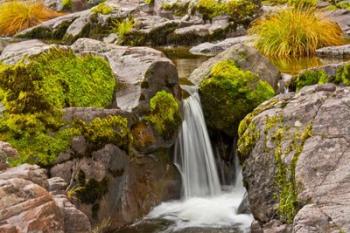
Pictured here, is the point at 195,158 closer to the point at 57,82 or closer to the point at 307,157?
the point at 57,82

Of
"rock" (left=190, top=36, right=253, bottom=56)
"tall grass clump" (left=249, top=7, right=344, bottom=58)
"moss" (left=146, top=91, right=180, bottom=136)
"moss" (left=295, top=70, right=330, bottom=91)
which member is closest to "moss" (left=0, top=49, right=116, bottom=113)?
"moss" (left=146, top=91, right=180, bottom=136)

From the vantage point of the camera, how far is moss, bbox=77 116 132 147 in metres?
7.84

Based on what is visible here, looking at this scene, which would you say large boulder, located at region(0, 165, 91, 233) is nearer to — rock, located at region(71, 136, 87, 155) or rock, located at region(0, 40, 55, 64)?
rock, located at region(71, 136, 87, 155)

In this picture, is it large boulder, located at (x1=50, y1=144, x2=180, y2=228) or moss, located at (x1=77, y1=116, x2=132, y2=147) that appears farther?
moss, located at (x1=77, y1=116, x2=132, y2=147)

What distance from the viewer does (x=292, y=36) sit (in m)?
15.9

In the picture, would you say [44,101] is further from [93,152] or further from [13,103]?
[93,152]

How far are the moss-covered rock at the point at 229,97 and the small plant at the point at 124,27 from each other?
32.5 ft

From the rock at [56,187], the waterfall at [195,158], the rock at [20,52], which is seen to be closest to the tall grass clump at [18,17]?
the waterfall at [195,158]

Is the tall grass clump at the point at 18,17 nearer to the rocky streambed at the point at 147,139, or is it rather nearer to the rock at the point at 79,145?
the rocky streambed at the point at 147,139

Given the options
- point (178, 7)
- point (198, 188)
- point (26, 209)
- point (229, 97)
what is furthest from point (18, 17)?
point (26, 209)

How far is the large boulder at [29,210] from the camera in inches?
176

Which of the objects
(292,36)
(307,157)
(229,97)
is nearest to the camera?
(307,157)

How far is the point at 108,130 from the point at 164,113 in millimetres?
1627

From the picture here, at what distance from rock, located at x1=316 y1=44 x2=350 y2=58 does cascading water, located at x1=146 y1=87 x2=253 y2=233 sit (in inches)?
232
